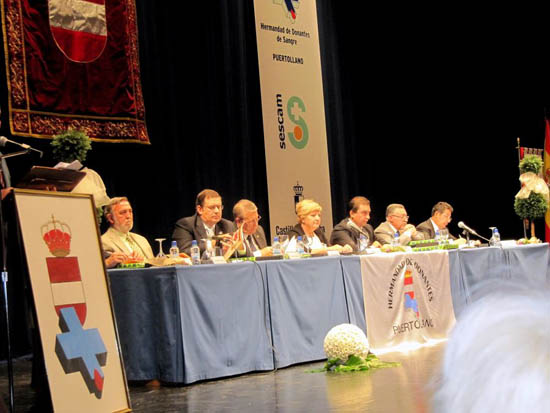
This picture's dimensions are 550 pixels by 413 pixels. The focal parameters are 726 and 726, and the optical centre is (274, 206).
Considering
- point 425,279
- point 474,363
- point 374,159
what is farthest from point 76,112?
point 474,363

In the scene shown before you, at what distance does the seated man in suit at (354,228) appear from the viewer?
6.12 m

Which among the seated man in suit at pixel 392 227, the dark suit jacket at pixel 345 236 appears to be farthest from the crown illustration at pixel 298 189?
the dark suit jacket at pixel 345 236

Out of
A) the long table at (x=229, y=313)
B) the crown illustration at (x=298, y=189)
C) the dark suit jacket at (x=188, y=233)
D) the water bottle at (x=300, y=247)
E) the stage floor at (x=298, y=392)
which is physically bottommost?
the stage floor at (x=298, y=392)

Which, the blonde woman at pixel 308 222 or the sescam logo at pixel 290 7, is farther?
the sescam logo at pixel 290 7

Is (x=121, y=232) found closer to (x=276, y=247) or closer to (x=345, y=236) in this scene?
(x=276, y=247)

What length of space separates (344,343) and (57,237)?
2102mm

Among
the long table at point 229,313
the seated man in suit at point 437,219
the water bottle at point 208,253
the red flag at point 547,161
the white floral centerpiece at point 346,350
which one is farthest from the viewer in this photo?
the red flag at point 547,161

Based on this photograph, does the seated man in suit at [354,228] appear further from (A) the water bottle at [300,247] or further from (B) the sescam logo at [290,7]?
(B) the sescam logo at [290,7]

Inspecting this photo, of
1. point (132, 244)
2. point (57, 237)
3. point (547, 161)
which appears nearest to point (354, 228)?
point (132, 244)

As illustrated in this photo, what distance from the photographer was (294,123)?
772 centimetres

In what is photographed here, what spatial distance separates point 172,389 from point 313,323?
1181mm

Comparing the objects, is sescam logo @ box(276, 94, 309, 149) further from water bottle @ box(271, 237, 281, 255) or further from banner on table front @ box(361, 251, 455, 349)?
water bottle @ box(271, 237, 281, 255)

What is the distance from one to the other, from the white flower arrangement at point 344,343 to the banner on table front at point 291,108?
2915 millimetres

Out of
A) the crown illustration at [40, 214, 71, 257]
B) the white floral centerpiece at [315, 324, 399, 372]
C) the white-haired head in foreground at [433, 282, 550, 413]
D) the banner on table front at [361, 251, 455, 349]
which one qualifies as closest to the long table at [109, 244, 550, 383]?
the banner on table front at [361, 251, 455, 349]
